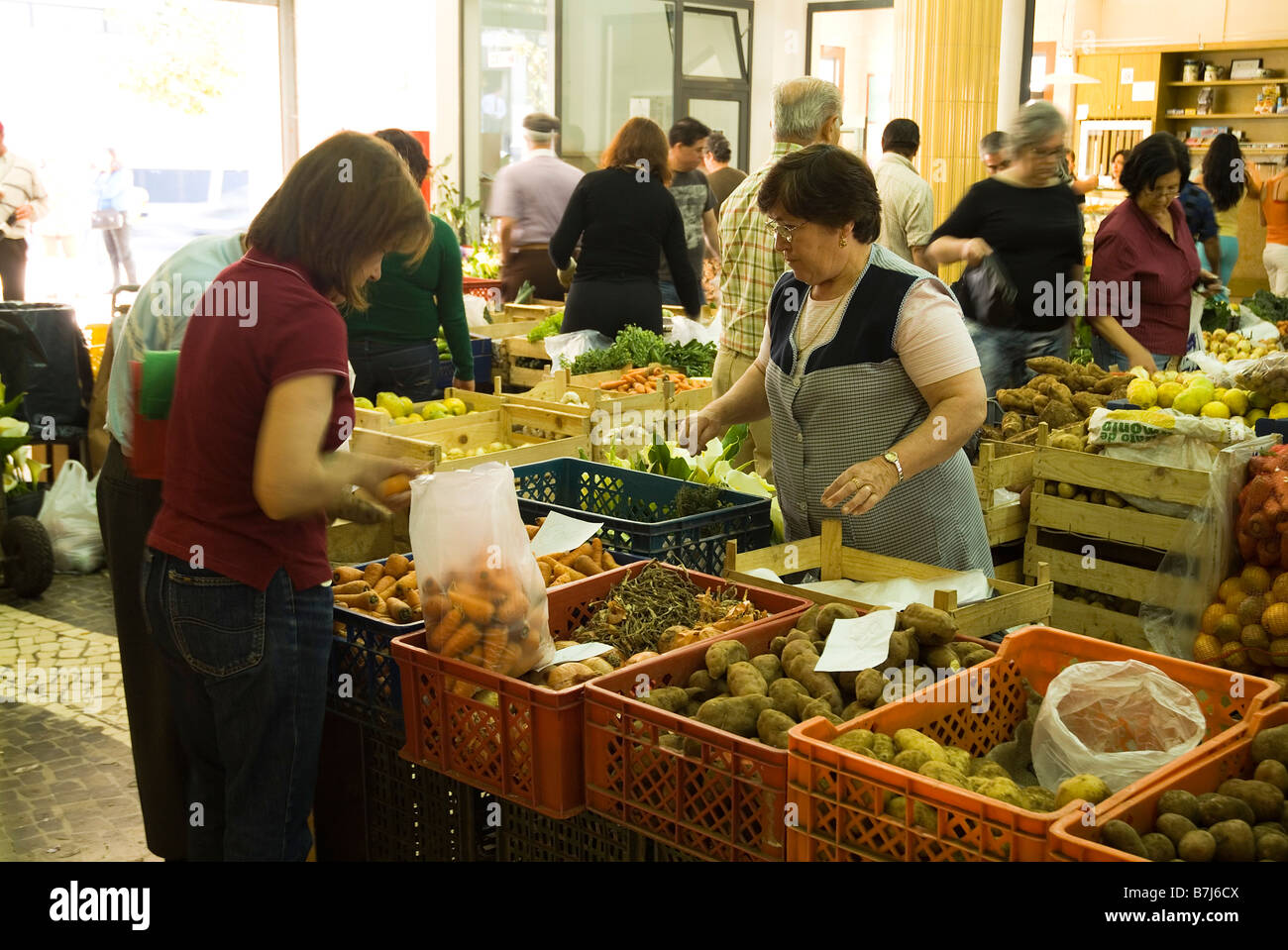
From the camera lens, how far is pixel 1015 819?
157 centimetres

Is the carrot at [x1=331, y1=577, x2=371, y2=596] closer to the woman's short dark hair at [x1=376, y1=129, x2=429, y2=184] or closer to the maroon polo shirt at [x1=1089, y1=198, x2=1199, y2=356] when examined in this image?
the woman's short dark hair at [x1=376, y1=129, x2=429, y2=184]

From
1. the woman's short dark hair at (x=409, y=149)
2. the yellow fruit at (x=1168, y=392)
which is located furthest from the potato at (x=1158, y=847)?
the woman's short dark hair at (x=409, y=149)

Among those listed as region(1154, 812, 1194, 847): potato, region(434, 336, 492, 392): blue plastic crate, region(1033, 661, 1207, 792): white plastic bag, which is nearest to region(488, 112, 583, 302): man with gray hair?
region(434, 336, 492, 392): blue plastic crate

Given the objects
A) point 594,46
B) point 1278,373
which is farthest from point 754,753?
point 594,46

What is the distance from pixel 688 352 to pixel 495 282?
2499 mm

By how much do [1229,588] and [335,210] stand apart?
95.9 inches

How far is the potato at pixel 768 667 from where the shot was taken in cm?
213

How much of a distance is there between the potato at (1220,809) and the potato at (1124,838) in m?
0.14

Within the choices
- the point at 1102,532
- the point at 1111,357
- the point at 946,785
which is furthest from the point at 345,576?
the point at 1111,357

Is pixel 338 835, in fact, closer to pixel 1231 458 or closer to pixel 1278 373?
pixel 1231 458

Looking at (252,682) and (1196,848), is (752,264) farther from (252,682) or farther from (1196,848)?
(1196,848)

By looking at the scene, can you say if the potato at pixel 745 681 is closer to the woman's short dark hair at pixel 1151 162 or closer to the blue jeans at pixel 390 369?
the blue jeans at pixel 390 369

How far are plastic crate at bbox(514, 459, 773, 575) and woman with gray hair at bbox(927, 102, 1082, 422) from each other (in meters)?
2.08

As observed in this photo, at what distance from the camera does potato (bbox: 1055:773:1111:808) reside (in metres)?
1.69
